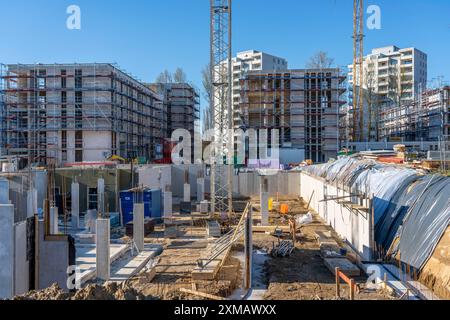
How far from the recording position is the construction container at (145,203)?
1886 centimetres

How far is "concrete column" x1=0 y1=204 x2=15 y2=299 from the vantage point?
7637 millimetres

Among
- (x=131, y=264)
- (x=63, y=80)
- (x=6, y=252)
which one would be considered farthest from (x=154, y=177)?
(x=63, y=80)

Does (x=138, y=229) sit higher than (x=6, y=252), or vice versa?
(x=6, y=252)

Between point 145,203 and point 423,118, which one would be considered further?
point 423,118

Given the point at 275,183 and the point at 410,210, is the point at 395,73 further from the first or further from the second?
the point at 410,210

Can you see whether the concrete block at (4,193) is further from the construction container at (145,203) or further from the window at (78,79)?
the window at (78,79)

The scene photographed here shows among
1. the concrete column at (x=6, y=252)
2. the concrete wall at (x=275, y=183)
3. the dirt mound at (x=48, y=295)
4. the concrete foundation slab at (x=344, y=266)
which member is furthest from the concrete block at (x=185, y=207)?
the dirt mound at (x=48, y=295)

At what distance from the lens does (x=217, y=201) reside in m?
24.6

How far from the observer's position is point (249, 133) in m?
46.8

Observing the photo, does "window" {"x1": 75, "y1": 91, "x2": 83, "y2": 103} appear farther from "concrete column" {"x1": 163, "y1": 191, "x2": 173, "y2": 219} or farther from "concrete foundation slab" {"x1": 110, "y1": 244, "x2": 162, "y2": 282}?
"concrete foundation slab" {"x1": 110, "y1": 244, "x2": 162, "y2": 282}

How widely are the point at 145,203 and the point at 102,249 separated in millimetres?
9435

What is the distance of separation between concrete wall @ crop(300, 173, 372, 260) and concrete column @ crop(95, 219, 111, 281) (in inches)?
268
